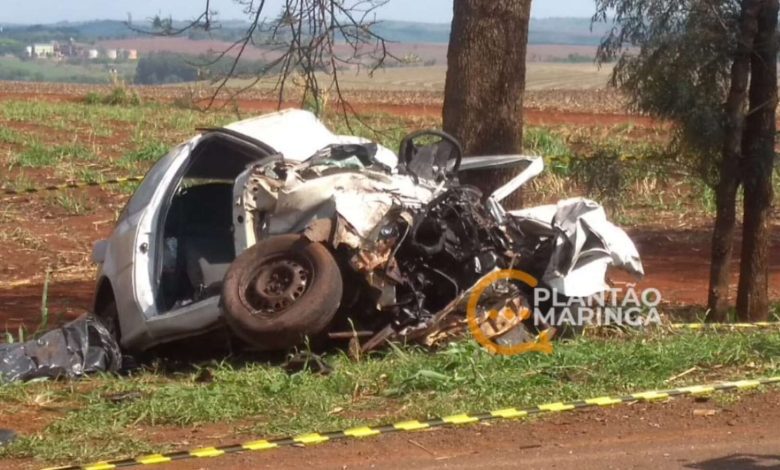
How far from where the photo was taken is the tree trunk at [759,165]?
993 cm

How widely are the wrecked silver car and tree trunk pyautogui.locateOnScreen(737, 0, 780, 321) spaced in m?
1.87

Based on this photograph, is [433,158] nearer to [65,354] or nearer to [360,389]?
[360,389]

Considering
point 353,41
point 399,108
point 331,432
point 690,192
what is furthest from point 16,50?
point 331,432

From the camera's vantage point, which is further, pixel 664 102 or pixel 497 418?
pixel 664 102

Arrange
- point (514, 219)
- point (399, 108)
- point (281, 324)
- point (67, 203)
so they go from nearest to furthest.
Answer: point (281, 324) < point (514, 219) < point (67, 203) < point (399, 108)

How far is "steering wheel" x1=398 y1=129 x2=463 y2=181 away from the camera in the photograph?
904 centimetres

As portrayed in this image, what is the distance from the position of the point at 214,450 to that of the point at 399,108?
30.0 metres

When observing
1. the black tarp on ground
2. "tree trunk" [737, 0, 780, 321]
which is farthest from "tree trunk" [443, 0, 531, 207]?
the black tarp on ground

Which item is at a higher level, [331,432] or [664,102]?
[664,102]

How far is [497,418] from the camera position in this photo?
6.74 meters

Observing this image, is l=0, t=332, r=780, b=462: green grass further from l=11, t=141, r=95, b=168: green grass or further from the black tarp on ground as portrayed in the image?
l=11, t=141, r=95, b=168: green grass

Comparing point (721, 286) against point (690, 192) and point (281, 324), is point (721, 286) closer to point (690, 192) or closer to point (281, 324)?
point (281, 324)

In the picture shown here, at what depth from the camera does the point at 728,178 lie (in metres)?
10.2

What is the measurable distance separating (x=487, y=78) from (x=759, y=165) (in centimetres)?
214
